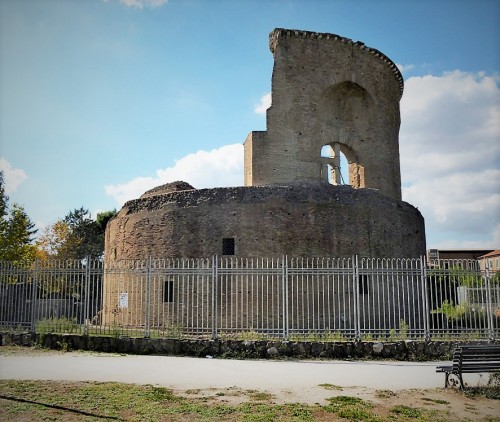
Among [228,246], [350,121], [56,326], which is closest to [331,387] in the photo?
[56,326]

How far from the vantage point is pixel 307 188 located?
14.1 m

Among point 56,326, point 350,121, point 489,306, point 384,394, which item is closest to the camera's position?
point 384,394

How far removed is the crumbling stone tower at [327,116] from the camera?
18000 mm

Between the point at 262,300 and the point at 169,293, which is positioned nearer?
the point at 262,300

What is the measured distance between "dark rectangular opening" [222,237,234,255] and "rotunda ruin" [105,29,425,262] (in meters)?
0.03

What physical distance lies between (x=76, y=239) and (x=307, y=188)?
1000 inches

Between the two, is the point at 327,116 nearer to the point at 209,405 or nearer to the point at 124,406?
the point at 209,405

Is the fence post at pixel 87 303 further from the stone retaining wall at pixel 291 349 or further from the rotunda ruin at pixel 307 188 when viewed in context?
the rotunda ruin at pixel 307 188

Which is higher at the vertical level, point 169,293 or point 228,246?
point 228,246

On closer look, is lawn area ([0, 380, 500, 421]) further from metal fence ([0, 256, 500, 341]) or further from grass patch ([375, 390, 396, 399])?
metal fence ([0, 256, 500, 341])

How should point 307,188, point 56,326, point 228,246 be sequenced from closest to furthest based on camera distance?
point 56,326 < point 228,246 < point 307,188

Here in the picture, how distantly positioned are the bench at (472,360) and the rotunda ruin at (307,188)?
7.17 meters

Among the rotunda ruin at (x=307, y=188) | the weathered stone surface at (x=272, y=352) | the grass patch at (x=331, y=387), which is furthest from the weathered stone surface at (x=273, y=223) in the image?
the grass patch at (x=331, y=387)

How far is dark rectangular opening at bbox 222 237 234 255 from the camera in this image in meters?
13.8
